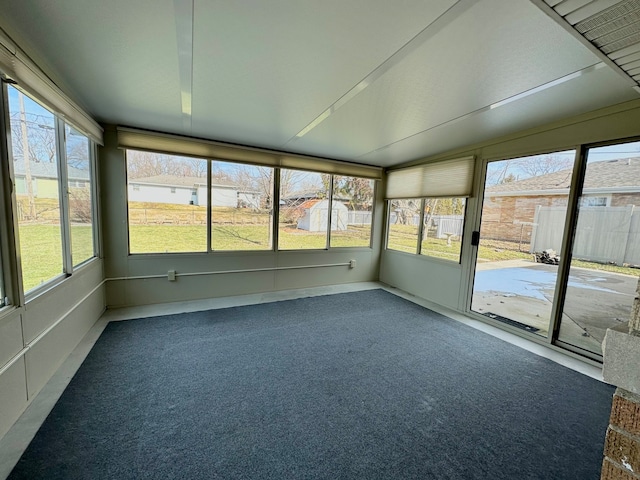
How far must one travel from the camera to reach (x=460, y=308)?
3855mm

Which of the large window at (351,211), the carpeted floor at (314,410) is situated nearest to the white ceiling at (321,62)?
the large window at (351,211)

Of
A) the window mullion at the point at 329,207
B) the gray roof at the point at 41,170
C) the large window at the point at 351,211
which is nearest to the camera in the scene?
the gray roof at the point at 41,170

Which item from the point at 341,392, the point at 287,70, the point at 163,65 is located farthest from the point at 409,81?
the point at 341,392

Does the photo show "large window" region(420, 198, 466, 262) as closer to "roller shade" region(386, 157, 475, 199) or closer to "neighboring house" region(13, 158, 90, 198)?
"roller shade" region(386, 157, 475, 199)

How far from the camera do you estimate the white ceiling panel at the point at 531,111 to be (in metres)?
1.96

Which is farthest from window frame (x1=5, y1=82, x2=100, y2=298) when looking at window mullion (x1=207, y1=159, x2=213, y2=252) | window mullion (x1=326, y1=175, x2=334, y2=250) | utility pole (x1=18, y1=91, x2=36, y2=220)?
window mullion (x1=326, y1=175, x2=334, y2=250)

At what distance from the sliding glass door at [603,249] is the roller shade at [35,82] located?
465cm

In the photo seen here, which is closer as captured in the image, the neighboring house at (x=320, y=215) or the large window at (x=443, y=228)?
the large window at (x=443, y=228)

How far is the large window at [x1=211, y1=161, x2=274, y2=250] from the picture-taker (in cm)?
402

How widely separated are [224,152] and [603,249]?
4589 mm

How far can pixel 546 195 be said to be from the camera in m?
2.97

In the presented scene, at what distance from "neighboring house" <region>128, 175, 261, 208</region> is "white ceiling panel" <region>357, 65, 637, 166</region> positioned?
7.68ft

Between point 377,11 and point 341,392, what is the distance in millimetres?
2436

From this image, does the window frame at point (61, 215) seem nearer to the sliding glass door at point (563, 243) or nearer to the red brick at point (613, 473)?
the red brick at point (613, 473)
